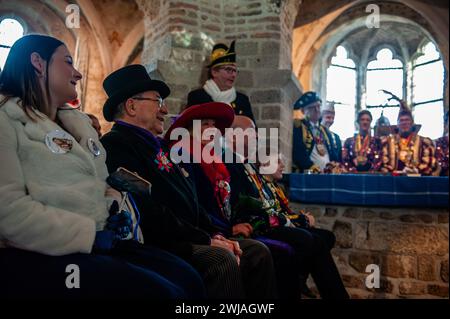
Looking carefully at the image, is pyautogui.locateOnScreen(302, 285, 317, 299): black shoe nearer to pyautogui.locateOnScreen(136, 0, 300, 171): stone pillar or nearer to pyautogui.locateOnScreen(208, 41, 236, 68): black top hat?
pyautogui.locateOnScreen(136, 0, 300, 171): stone pillar

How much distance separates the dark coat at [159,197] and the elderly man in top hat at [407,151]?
4268 millimetres

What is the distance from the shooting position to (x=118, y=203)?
1.75 metres

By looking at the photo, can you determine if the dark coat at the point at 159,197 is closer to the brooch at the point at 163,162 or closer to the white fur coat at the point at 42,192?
the brooch at the point at 163,162

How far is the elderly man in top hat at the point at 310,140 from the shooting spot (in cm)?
576

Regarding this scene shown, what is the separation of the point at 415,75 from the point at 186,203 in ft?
38.5

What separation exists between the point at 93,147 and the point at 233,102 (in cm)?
317

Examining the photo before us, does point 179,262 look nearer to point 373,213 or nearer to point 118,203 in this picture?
point 118,203

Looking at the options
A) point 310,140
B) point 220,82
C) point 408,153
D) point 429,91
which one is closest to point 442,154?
point 408,153

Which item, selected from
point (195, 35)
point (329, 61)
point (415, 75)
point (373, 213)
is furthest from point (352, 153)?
point (415, 75)

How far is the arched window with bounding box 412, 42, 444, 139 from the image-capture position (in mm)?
11320

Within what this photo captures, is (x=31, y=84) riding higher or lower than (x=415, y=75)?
lower

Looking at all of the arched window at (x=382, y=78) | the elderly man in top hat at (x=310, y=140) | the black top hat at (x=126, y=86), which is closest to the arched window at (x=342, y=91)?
the arched window at (x=382, y=78)

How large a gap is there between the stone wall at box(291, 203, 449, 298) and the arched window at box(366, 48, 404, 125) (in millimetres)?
8753
